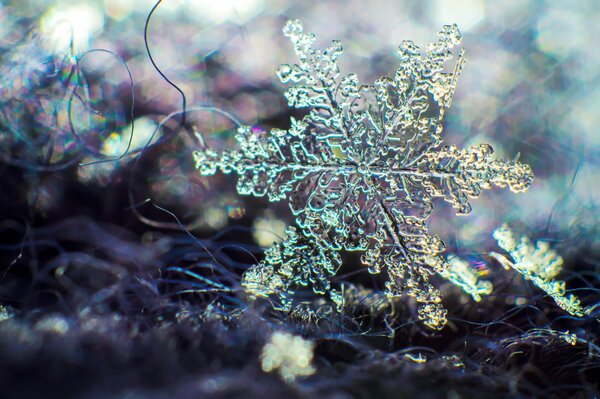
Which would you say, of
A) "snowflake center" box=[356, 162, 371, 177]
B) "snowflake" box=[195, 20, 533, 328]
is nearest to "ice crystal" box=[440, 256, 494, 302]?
"snowflake" box=[195, 20, 533, 328]

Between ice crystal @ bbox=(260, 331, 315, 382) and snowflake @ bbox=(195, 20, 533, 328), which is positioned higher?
snowflake @ bbox=(195, 20, 533, 328)

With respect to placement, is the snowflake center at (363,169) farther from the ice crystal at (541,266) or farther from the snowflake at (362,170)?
the ice crystal at (541,266)

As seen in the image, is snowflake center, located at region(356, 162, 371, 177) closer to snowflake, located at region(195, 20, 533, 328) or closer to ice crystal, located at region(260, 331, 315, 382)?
snowflake, located at region(195, 20, 533, 328)

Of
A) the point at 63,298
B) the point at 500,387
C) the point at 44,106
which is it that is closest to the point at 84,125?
the point at 44,106

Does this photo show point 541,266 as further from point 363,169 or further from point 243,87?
point 243,87

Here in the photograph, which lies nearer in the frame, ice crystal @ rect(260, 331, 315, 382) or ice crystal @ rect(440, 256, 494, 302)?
ice crystal @ rect(260, 331, 315, 382)

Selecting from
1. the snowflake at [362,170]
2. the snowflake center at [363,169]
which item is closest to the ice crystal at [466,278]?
the snowflake at [362,170]
